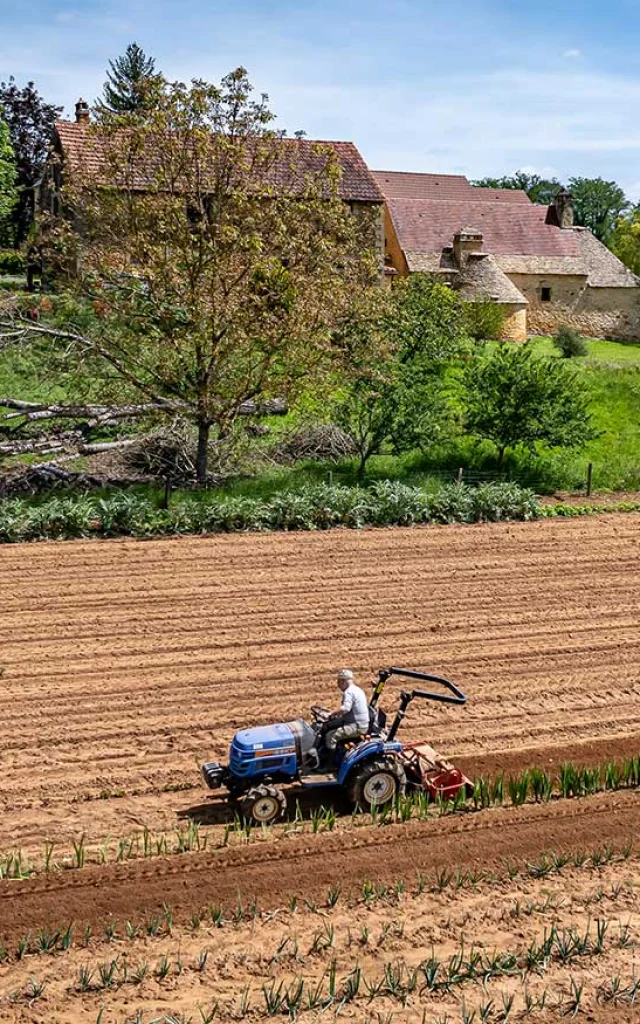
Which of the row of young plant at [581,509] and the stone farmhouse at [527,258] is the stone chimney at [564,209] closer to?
the stone farmhouse at [527,258]

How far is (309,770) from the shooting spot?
34.9 ft

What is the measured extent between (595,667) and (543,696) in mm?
1447

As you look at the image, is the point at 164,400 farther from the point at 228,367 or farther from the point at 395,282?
the point at 395,282

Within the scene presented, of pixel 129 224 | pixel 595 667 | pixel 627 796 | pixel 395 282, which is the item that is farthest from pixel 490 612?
pixel 395 282

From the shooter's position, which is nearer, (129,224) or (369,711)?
(369,711)

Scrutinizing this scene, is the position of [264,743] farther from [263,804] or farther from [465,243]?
[465,243]

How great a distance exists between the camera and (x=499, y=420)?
2673 centimetres

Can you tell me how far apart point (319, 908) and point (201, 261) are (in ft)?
54.0

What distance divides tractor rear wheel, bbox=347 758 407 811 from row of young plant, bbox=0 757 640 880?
0.10 metres

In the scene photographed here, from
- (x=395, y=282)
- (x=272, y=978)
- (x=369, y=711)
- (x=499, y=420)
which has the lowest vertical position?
(x=272, y=978)

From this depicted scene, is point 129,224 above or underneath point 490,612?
above

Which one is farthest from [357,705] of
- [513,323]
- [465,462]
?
[513,323]

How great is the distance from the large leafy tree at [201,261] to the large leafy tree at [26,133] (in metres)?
35.3

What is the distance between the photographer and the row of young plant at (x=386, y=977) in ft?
26.3
